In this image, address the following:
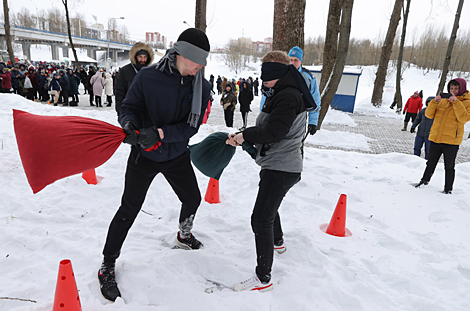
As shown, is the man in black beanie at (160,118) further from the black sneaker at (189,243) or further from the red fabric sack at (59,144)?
the black sneaker at (189,243)

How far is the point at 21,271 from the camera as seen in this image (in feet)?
8.21

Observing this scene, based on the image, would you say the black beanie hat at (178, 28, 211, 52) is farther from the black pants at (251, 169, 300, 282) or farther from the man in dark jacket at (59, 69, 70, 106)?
the man in dark jacket at (59, 69, 70, 106)

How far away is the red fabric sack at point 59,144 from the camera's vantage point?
78.1 inches

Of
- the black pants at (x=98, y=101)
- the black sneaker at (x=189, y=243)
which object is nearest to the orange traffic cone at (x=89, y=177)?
the black sneaker at (x=189, y=243)

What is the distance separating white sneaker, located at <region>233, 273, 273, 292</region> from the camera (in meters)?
2.51

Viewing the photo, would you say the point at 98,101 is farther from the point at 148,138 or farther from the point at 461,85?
the point at 461,85

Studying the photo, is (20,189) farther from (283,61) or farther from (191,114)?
(283,61)

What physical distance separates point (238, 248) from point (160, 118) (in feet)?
5.53

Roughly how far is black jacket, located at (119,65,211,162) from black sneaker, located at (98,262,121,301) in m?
1.03

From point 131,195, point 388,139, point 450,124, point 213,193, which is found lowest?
point 388,139

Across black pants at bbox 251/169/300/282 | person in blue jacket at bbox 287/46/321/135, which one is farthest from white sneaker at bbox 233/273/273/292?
person in blue jacket at bbox 287/46/321/135

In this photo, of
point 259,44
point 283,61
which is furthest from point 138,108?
point 259,44

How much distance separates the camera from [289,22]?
5078mm

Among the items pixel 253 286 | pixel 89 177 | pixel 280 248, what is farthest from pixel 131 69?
pixel 253 286
